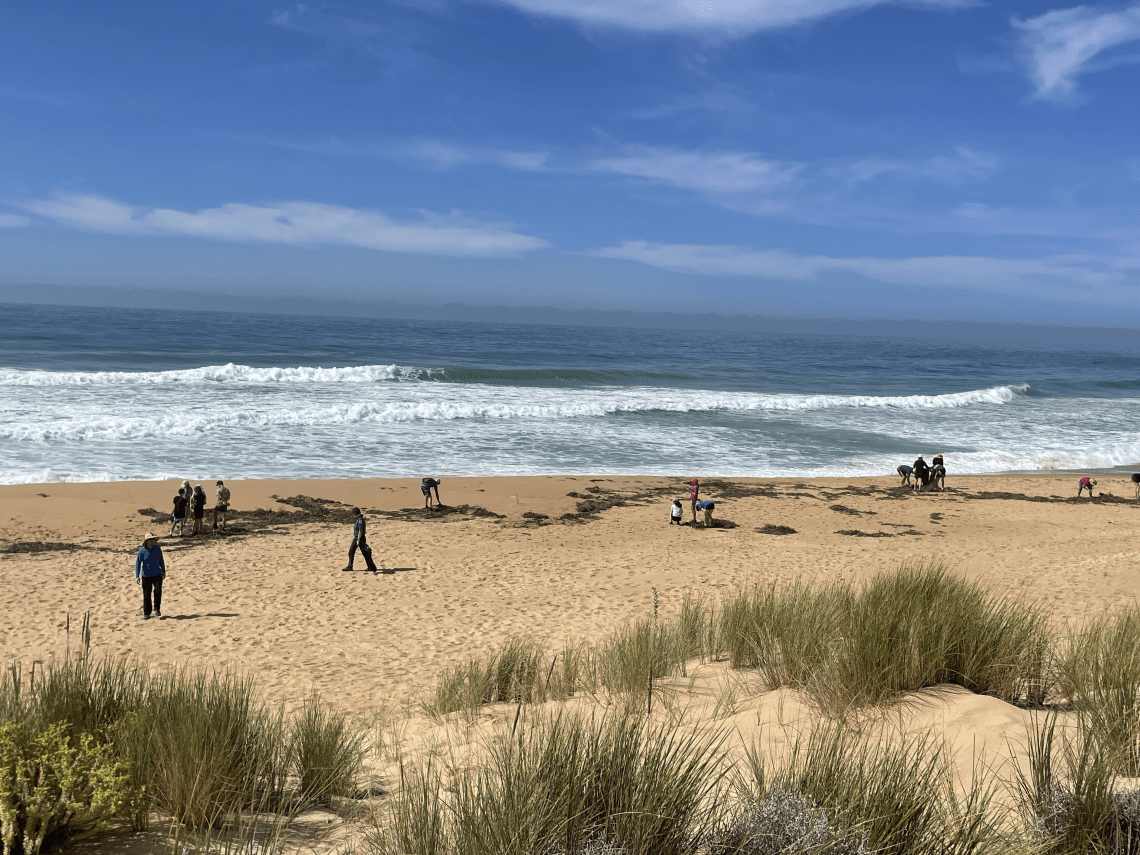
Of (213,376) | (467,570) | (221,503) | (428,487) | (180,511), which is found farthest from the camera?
(213,376)

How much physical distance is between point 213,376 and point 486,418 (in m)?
17.1

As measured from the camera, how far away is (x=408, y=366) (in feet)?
165

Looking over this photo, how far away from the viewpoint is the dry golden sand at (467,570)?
8.00 m

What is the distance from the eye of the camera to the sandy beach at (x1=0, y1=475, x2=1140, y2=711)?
8.63 m

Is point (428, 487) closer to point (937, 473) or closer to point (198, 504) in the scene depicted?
point (198, 504)

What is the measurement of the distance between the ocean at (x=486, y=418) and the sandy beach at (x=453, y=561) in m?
3.14

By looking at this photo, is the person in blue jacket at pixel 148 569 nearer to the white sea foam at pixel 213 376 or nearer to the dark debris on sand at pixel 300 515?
the dark debris on sand at pixel 300 515

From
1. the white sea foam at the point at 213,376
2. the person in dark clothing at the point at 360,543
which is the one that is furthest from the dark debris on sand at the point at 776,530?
the white sea foam at the point at 213,376

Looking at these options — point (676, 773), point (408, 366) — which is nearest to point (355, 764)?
point (676, 773)

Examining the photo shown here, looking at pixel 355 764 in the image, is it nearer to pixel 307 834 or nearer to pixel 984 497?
pixel 307 834

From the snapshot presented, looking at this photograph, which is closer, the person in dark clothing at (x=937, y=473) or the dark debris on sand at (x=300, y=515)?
the dark debris on sand at (x=300, y=515)

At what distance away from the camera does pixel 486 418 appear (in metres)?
Result: 30.5

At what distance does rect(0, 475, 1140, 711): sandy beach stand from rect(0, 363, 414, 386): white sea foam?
2082 cm

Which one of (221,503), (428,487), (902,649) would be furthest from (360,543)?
(902,649)
